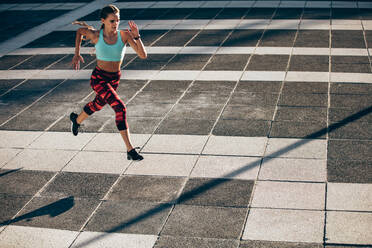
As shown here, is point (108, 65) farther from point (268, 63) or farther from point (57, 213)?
point (268, 63)

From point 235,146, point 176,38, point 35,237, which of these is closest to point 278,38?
point 176,38

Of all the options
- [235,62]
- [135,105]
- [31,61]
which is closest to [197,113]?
[135,105]

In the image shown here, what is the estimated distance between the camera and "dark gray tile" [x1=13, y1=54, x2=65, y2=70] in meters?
11.0

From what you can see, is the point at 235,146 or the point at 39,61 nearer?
the point at 235,146

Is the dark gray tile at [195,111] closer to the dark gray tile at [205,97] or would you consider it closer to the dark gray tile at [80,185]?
the dark gray tile at [205,97]

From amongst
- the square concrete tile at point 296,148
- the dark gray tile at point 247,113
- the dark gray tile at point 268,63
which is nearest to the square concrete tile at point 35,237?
the square concrete tile at point 296,148

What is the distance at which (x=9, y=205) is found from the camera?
5750 millimetres

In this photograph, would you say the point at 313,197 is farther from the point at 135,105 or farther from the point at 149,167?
the point at 135,105

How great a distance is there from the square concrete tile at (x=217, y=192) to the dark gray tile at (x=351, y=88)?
11.3 feet

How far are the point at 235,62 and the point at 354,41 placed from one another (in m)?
2.89

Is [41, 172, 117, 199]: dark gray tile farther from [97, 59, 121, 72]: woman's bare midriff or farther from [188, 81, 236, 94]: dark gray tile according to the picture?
[188, 81, 236, 94]: dark gray tile

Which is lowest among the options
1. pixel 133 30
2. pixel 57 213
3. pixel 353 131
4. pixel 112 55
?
pixel 353 131

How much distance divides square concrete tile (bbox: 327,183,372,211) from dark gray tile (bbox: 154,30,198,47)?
6808 millimetres

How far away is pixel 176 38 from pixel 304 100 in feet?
16.1
